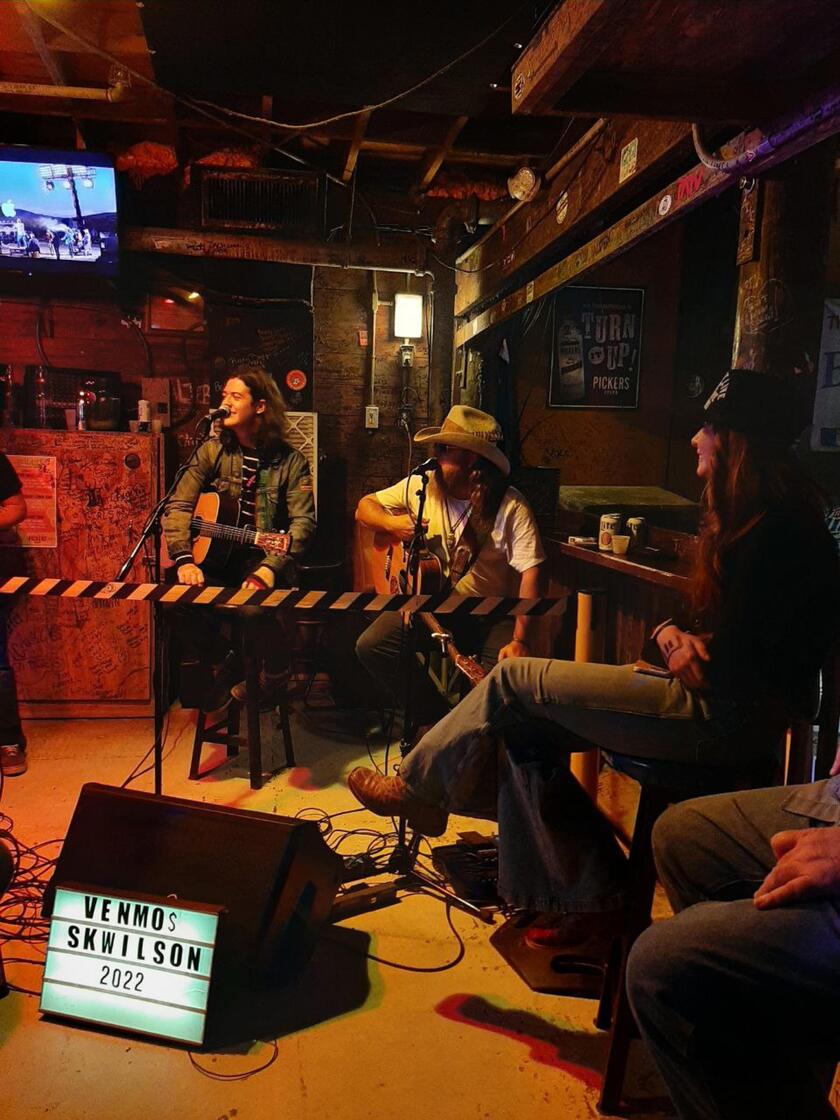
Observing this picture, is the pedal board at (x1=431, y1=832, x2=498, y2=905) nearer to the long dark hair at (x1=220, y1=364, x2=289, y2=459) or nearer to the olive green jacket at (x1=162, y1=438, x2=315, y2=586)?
the olive green jacket at (x1=162, y1=438, x2=315, y2=586)

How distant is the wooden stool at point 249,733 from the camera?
13.5 feet

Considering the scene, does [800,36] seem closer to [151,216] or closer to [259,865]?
[259,865]

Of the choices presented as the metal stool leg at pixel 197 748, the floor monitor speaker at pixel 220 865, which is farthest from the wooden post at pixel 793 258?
the metal stool leg at pixel 197 748

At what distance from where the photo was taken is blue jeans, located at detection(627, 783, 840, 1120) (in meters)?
1.34

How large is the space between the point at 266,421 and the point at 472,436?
1279 millimetres

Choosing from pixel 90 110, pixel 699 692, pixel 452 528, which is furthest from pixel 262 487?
pixel 699 692

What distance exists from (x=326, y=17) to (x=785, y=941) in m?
3.44

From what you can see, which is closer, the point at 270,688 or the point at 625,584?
the point at 625,584

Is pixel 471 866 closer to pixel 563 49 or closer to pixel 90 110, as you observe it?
pixel 563 49

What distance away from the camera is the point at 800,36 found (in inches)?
81.3

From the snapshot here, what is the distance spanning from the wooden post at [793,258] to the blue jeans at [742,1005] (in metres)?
1.60

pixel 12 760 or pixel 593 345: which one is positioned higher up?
pixel 593 345

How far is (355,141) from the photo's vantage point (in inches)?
186

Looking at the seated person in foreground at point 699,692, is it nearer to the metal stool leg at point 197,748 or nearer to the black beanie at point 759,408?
the black beanie at point 759,408
